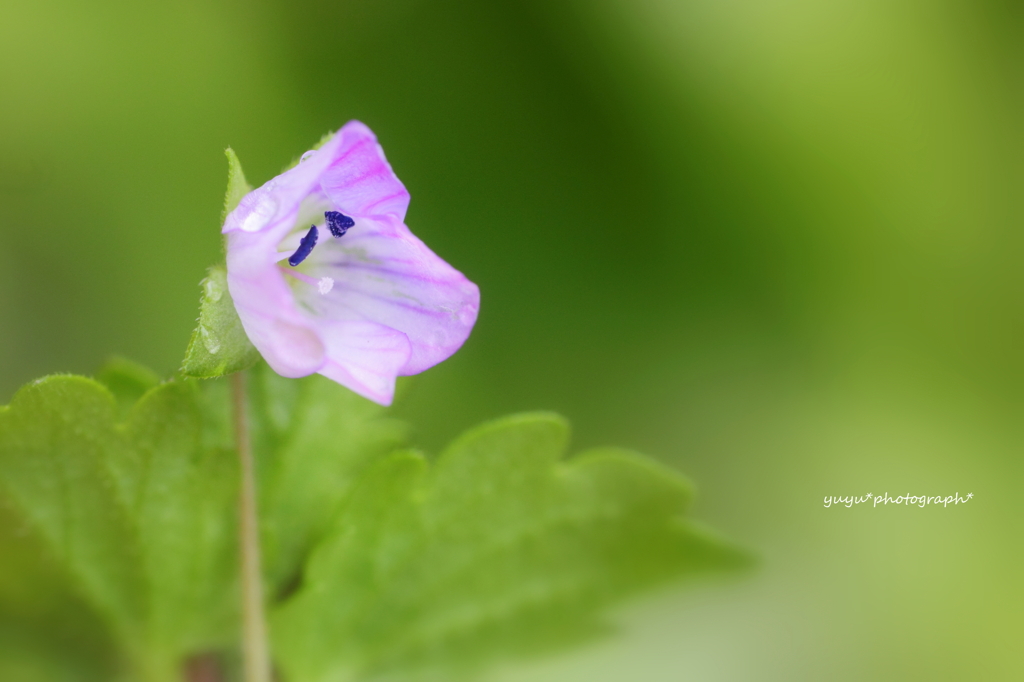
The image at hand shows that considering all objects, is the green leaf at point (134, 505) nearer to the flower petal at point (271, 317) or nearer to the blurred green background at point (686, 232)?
the flower petal at point (271, 317)

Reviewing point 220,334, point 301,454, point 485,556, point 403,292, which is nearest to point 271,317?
point 220,334

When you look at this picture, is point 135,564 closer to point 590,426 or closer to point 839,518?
point 590,426

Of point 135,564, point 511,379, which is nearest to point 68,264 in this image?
point 135,564

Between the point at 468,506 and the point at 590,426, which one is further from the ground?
the point at 590,426

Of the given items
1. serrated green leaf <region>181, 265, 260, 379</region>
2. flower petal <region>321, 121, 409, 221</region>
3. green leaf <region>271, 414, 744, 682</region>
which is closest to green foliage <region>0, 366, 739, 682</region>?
green leaf <region>271, 414, 744, 682</region>

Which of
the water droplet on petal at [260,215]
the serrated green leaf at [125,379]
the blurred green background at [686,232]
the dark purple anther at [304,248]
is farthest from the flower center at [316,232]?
the blurred green background at [686,232]

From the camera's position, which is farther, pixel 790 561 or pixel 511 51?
pixel 511 51

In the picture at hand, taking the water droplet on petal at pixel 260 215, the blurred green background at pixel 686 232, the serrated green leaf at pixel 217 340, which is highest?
the blurred green background at pixel 686 232

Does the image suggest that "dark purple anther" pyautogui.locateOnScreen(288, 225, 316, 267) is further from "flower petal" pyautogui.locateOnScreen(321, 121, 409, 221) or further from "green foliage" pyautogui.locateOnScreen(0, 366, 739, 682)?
"green foliage" pyautogui.locateOnScreen(0, 366, 739, 682)
